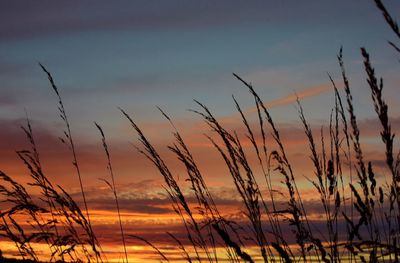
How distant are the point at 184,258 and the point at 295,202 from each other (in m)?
0.81

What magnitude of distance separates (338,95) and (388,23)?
192 cm

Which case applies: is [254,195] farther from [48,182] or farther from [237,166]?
[48,182]

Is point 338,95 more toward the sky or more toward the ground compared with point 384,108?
more toward the sky

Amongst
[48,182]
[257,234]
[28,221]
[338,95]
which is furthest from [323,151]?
[28,221]

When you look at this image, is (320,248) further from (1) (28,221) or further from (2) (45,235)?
(1) (28,221)

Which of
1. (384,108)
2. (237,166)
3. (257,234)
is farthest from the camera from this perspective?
(237,166)

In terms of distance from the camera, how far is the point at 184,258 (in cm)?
381

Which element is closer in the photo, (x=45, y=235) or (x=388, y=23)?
(x=388, y=23)

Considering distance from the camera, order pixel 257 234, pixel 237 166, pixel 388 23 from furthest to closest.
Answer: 1. pixel 237 166
2. pixel 257 234
3. pixel 388 23

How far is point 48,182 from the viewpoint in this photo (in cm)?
422

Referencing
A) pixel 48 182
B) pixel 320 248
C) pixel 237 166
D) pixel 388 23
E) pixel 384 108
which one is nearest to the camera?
pixel 388 23

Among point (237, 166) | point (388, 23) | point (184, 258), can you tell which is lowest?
point (184, 258)

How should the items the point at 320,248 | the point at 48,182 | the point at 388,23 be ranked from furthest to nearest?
the point at 48,182 < the point at 320,248 < the point at 388,23

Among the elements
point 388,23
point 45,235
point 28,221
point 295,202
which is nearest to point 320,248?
point 295,202
